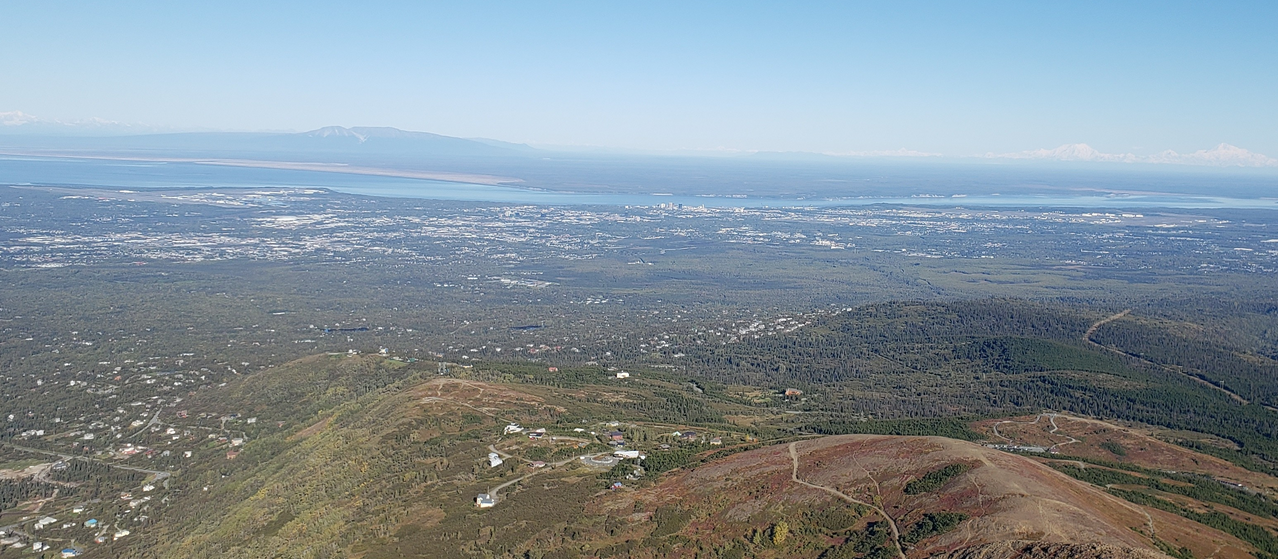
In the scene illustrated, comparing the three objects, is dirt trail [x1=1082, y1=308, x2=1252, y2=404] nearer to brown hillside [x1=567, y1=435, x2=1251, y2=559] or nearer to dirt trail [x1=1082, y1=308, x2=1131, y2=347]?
dirt trail [x1=1082, y1=308, x2=1131, y2=347]

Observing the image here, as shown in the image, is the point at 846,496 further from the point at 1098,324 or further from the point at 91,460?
the point at 1098,324

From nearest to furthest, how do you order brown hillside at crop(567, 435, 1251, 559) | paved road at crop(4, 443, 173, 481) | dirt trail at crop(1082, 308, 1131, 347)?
brown hillside at crop(567, 435, 1251, 559), paved road at crop(4, 443, 173, 481), dirt trail at crop(1082, 308, 1131, 347)

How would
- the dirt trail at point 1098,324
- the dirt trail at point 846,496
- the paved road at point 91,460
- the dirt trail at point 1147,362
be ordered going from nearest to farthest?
the dirt trail at point 846,496
the paved road at point 91,460
the dirt trail at point 1147,362
the dirt trail at point 1098,324

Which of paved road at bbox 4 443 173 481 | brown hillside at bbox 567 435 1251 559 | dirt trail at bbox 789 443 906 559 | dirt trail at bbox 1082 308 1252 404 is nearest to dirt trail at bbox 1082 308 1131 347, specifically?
dirt trail at bbox 1082 308 1252 404

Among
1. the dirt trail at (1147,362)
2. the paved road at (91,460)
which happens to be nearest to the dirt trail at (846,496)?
the paved road at (91,460)

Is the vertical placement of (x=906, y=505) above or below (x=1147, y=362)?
above

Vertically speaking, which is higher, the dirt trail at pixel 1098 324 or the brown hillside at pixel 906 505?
the brown hillside at pixel 906 505

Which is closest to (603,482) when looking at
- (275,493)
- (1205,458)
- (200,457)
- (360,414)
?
(275,493)

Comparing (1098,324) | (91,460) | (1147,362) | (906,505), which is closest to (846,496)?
(906,505)

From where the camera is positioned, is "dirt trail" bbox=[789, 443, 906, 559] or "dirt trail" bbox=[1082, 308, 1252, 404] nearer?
"dirt trail" bbox=[789, 443, 906, 559]

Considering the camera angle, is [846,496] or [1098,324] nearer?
[846,496]

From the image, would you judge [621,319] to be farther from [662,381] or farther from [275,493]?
[275,493]

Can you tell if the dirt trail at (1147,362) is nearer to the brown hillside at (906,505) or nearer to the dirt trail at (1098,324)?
the dirt trail at (1098,324)
